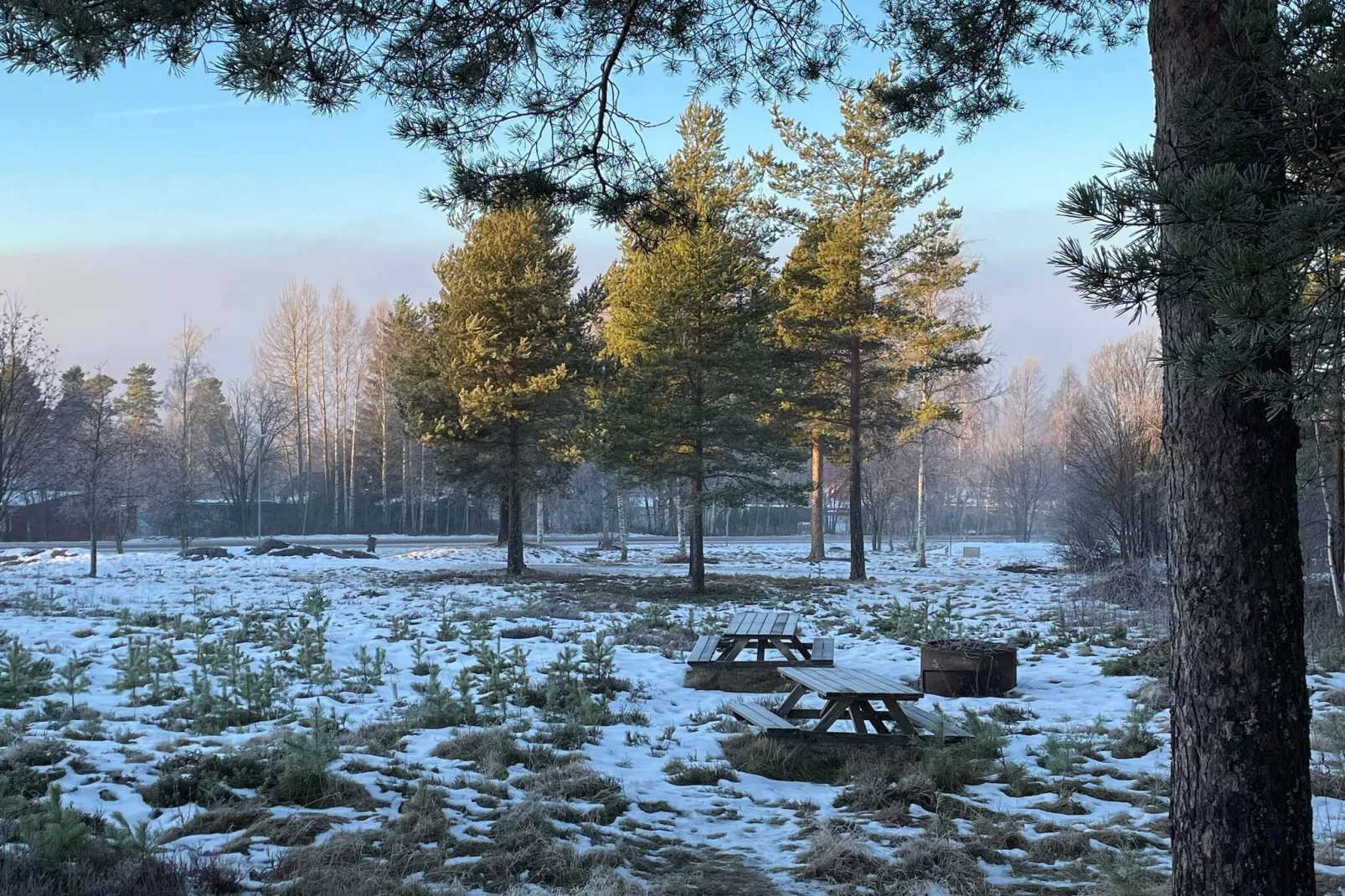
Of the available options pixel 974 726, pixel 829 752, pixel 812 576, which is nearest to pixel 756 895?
pixel 829 752

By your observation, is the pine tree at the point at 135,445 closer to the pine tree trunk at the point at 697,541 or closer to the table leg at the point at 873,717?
the pine tree trunk at the point at 697,541

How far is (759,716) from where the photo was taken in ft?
20.5

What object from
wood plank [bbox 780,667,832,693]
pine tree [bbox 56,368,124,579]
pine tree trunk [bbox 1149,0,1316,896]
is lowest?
wood plank [bbox 780,667,832,693]

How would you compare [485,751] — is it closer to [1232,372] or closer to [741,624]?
[741,624]

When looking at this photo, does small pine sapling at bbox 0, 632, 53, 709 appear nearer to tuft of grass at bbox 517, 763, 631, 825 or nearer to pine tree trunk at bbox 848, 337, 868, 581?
tuft of grass at bbox 517, 763, 631, 825

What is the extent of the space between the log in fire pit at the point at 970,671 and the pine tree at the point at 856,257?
43.2 feet

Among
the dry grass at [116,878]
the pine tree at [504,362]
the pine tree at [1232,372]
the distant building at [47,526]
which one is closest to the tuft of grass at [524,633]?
the dry grass at [116,878]

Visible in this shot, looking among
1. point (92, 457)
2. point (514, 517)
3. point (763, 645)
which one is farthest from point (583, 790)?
point (92, 457)

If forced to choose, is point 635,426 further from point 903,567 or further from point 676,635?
point 903,567

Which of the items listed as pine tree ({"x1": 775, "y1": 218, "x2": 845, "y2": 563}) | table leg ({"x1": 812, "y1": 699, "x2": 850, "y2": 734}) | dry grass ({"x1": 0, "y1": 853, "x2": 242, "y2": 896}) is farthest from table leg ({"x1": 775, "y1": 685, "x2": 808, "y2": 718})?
pine tree ({"x1": 775, "y1": 218, "x2": 845, "y2": 563})

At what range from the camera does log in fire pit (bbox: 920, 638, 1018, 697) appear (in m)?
8.02

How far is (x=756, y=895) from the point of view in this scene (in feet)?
12.6

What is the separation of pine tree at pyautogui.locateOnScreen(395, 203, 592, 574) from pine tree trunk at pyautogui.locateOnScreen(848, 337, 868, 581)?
22.1ft

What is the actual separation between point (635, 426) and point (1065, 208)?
51.1 ft
